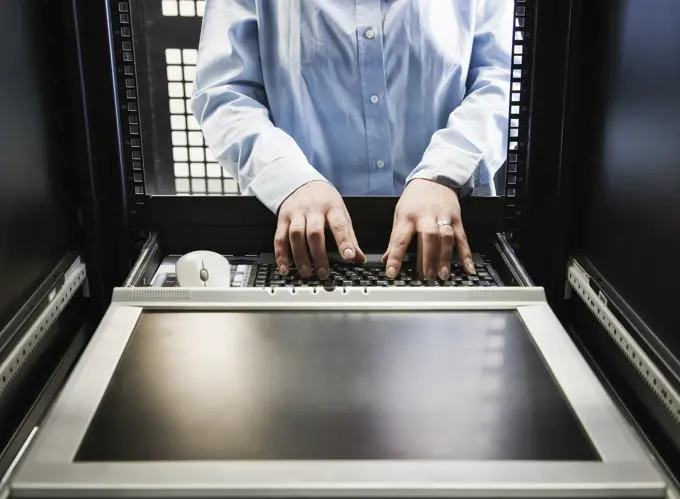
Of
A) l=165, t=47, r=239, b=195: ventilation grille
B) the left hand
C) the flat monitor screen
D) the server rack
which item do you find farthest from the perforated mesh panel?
l=165, t=47, r=239, b=195: ventilation grille

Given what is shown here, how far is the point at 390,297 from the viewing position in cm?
125

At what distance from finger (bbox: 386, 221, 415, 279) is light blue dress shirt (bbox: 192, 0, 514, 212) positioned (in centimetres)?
14

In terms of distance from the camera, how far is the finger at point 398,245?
137cm

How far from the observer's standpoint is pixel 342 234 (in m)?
1.38

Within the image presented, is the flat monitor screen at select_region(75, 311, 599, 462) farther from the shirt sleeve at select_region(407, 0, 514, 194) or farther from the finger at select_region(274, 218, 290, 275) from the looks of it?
the shirt sleeve at select_region(407, 0, 514, 194)

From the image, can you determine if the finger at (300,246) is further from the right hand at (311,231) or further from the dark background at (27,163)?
the dark background at (27,163)

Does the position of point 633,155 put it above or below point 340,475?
above

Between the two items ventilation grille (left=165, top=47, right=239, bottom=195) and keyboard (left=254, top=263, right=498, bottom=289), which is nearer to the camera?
keyboard (left=254, top=263, right=498, bottom=289)

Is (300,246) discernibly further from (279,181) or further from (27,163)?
(27,163)

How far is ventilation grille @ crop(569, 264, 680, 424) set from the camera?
3.20 ft

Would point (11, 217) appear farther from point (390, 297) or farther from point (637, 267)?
point (637, 267)

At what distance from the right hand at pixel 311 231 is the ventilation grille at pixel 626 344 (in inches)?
15.7

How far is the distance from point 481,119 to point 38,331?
95 cm

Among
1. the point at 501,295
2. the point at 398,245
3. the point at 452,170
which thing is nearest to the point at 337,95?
the point at 452,170
